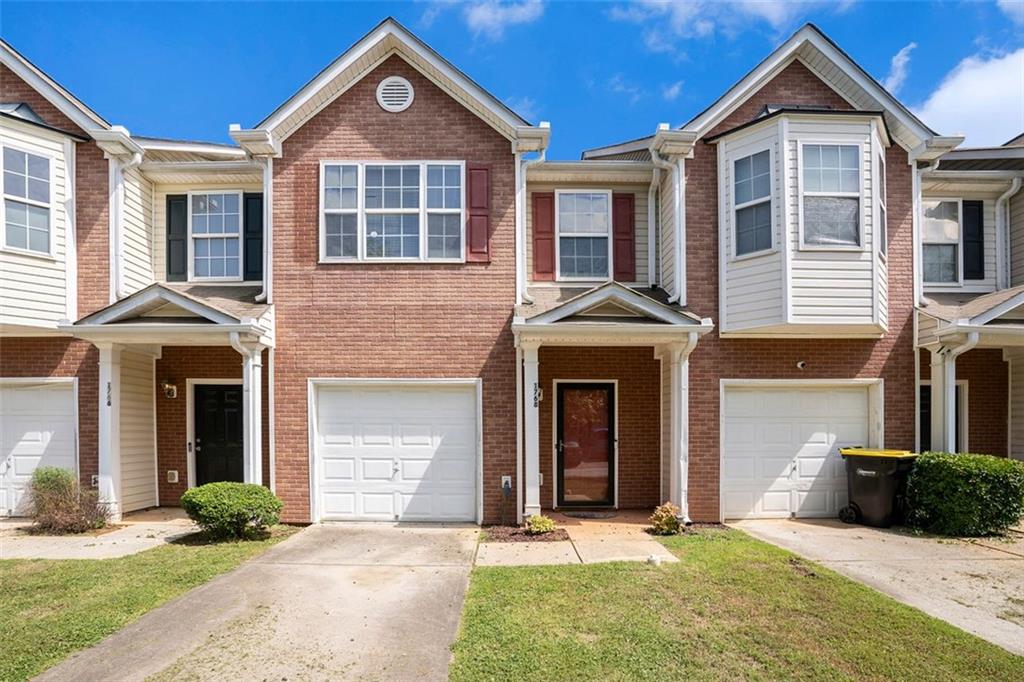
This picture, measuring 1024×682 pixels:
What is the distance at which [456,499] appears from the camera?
375 inches

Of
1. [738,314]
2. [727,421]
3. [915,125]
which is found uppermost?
[915,125]

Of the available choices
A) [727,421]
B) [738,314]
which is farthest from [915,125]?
[727,421]

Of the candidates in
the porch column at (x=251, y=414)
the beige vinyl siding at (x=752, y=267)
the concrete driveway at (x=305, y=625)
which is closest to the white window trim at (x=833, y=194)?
the beige vinyl siding at (x=752, y=267)

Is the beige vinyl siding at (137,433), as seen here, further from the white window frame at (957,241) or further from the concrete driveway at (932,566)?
the white window frame at (957,241)

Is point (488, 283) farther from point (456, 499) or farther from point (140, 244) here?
point (140, 244)

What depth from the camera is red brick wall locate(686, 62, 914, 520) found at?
9617mm

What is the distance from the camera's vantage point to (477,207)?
9.72 m

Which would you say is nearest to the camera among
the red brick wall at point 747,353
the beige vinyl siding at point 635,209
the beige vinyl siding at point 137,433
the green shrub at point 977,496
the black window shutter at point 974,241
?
the green shrub at point 977,496

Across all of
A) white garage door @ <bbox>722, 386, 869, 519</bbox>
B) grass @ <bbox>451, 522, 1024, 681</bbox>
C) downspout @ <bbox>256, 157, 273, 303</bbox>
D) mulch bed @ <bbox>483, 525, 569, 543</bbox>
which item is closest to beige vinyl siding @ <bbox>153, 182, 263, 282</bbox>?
downspout @ <bbox>256, 157, 273, 303</bbox>

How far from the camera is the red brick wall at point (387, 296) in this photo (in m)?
9.51

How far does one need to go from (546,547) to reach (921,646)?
4359 mm

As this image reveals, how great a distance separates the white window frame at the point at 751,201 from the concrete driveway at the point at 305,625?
21.1ft

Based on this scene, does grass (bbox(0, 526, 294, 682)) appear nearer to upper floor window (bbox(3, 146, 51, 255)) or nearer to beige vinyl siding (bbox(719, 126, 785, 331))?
upper floor window (bbox(3, 146, 51, 255))

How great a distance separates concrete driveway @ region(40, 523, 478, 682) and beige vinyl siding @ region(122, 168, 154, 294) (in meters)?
5.82
